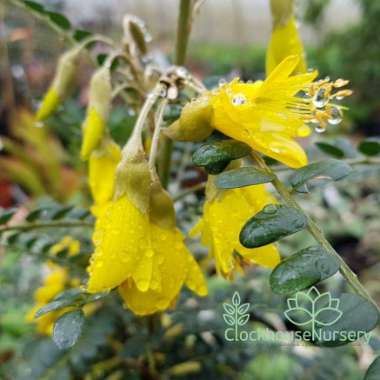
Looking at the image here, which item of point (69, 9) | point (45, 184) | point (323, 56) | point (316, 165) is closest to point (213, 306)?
point (316, 165)

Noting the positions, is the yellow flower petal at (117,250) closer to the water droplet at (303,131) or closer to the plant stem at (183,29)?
the water droplet at (303,131)

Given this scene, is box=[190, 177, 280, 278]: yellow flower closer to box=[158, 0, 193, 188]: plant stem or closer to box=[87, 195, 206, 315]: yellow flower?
box=[87, 195, 206, 315]: yellow flower

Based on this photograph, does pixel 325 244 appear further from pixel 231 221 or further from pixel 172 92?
pixel 172 92

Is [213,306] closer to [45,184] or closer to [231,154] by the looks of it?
[231,154]

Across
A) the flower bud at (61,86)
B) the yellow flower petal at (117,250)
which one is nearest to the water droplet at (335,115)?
the yellow flower petal at (117,250)

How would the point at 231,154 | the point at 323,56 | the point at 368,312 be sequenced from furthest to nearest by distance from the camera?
the point at 323,56
the point at 231,154
the point at 368,312
